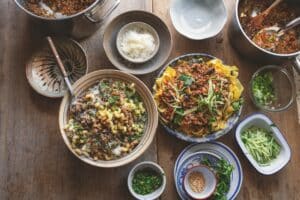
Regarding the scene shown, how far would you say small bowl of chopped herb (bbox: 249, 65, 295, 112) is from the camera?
2408 mm

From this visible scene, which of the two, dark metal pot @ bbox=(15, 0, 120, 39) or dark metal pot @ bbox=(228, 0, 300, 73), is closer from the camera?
dark metal pot @ bbox=(15, 0, 120, 39)

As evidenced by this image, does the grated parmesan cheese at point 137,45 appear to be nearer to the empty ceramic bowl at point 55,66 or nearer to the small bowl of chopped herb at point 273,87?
the empty ceramic bowl at point 55,66

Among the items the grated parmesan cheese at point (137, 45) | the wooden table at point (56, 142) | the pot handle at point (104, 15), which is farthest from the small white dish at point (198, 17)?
the pot handle at point (104, 15)

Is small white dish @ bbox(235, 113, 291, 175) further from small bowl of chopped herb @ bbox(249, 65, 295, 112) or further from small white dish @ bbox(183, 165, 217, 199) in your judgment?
small white dish @ bbox(183, 165, 217, 199)

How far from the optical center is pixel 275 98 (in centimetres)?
244

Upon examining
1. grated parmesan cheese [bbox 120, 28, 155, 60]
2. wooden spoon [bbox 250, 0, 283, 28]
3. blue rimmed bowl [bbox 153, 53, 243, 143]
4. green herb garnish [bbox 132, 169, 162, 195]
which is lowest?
green herb garnish [bbox 132, 169, 162, 195]

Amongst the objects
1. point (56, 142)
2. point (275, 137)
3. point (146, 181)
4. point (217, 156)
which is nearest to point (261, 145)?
point (275, 137)

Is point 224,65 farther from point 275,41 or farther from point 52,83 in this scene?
point 52,83

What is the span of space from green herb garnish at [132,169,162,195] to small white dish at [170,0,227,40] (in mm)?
703

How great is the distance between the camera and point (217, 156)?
7.77ft

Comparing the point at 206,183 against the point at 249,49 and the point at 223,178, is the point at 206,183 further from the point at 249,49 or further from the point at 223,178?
the point at 249,49

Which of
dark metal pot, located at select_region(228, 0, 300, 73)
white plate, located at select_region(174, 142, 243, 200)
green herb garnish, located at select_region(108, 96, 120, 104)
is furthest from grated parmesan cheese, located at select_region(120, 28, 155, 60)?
white plate, located at select_region(174, 142, 243, 200)

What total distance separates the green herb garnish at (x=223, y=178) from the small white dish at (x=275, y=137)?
0.37 feet

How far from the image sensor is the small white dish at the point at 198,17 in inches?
95.3
